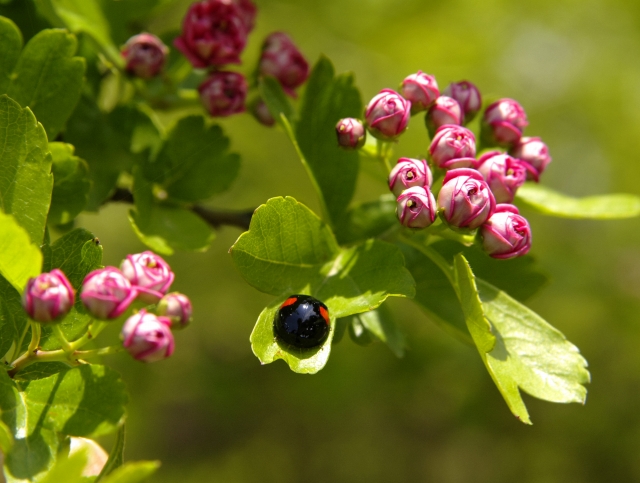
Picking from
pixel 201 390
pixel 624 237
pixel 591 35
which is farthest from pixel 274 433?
pixel 591 35

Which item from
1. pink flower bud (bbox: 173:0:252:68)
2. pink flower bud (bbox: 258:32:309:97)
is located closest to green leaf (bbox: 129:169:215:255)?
pink flower bud (bbox: 173:0:252:68)

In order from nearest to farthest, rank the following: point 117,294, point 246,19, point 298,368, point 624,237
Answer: point 117,294
point 298,368
point 246,19
point 624,237

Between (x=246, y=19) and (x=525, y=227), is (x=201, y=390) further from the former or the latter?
(x=525, y=227)

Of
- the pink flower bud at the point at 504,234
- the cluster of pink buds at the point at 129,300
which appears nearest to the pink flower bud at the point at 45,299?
the cluster of pink buds at the point at 129,300

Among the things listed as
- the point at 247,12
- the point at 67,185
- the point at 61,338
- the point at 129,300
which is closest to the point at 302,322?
the point at 129,300

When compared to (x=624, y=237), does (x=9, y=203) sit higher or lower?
higher

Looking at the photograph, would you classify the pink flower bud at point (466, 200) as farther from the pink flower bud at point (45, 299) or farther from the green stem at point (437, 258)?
the pink flower bud at point (45, 299)
